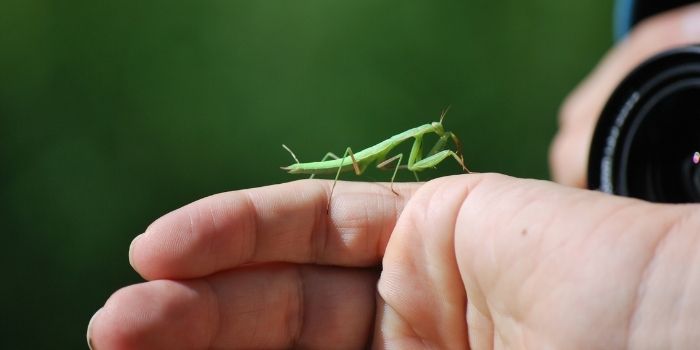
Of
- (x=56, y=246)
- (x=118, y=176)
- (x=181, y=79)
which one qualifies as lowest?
(x=56, y=246)

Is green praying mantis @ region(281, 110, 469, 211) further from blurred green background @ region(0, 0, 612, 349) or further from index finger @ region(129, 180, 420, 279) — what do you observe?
blurred green background @ region(0, 0, 612, 349)

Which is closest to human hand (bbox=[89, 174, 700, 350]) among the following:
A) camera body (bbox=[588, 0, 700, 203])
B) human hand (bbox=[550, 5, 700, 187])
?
camera body (bbox=[588, 0, 700, 203])

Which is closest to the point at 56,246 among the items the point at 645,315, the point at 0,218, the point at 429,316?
the point at 0,218

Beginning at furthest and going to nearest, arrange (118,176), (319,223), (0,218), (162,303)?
(118,176) < (0,218) < (319,223) < (162,303)

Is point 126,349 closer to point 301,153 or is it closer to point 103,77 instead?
point 301,153

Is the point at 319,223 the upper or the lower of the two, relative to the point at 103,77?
lower

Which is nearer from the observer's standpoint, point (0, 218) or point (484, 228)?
point (484, 228)

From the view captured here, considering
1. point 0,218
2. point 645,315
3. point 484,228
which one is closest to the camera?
point 645,315

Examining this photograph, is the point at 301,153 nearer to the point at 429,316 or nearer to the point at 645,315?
the point at 429,316
